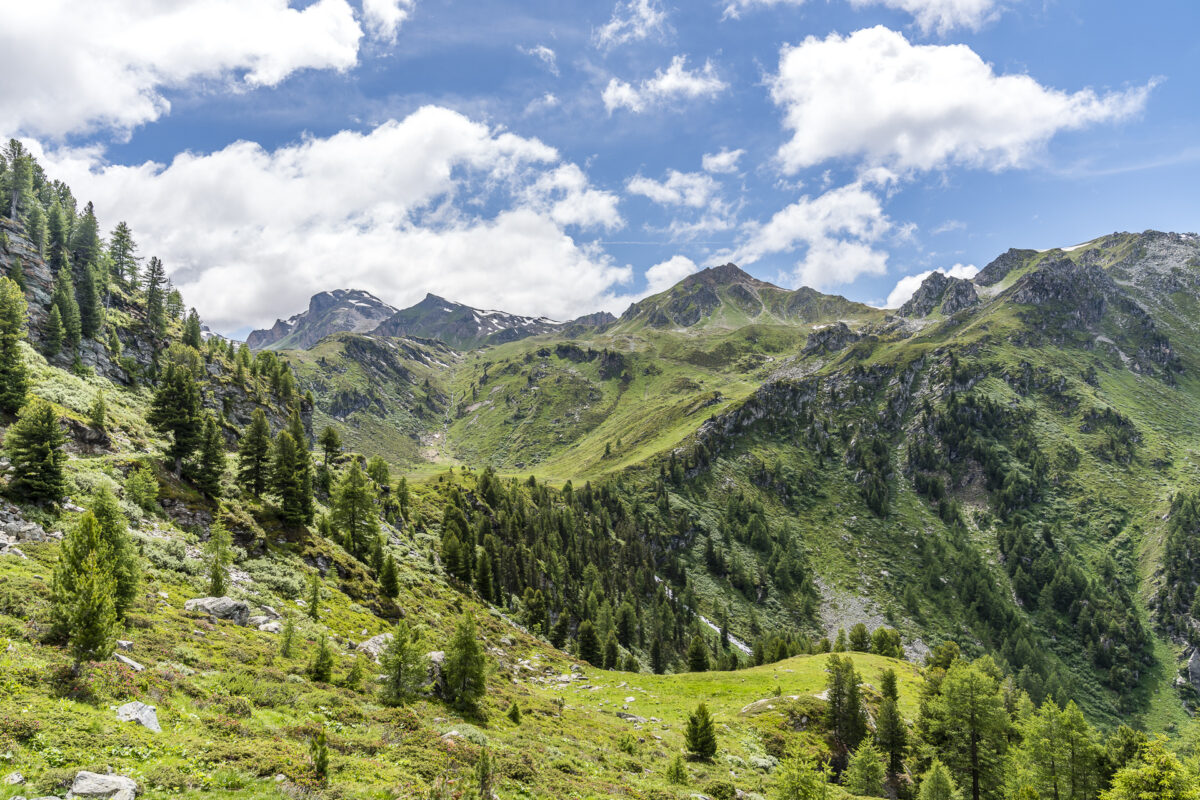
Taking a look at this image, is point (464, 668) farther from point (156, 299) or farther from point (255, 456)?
point (156, 299)

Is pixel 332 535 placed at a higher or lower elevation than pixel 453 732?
higher

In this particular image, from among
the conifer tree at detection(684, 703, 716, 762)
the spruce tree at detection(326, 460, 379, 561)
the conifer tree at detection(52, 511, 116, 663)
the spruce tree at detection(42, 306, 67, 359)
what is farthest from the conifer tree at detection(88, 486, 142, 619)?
the spruce tree at detection(42, 306, 67, 359)

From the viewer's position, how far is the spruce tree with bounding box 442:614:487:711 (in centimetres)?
3428

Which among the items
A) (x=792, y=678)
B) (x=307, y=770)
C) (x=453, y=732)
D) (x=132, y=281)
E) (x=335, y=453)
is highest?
(x=132, y=281)

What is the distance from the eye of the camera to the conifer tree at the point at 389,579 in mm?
55625

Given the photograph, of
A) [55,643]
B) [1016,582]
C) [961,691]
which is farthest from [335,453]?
[1016,582]

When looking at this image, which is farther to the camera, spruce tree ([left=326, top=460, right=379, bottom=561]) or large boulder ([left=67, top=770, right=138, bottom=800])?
spruce tree ([left=326, top=460, right=379, bottom=561])

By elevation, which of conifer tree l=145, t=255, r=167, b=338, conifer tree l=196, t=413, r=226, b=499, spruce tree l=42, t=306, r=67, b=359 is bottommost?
conifer tree l=196, t=413, r=226, b=499

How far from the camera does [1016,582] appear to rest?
191m

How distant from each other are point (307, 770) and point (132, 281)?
163 m

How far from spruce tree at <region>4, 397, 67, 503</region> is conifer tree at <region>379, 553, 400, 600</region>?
92.0 feet

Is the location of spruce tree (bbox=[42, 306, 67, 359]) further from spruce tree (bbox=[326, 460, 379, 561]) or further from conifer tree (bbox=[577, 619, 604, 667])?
conifer tree (bbox=[577, 619, 604, 667])

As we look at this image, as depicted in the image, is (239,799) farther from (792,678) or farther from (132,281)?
(132,281)

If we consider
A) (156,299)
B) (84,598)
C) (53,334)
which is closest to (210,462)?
(84,598)
